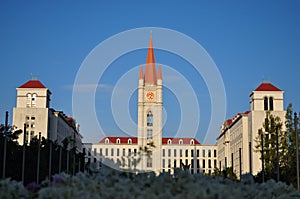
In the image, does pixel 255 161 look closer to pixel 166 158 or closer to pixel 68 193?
pixel 166 158

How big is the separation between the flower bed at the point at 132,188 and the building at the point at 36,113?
254 feet

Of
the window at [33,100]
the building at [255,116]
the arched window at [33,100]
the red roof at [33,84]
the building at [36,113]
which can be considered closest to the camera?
the building at [36,113]

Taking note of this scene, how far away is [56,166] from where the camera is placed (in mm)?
45406

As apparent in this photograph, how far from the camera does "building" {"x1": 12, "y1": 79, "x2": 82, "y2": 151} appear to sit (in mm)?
86812

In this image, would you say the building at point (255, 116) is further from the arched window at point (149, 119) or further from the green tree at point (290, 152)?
the arched window at point (149, 119)

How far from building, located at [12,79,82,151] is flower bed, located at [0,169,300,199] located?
7730 cm

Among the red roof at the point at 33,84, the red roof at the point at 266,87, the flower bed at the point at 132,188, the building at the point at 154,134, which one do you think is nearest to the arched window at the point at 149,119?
the building at the point at 154,134

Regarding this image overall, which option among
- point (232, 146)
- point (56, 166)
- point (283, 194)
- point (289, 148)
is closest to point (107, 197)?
point (283, 194)

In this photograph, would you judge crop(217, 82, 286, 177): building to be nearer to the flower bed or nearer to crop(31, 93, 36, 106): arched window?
crop(31, 93, 36, 106): arched window

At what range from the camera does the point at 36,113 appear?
286 feet

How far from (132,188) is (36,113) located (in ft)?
267

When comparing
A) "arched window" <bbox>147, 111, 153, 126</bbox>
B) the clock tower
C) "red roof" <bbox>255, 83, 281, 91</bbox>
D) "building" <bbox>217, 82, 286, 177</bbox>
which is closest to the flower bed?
"building" <bbox>217, 82, 286, 177</bbox>

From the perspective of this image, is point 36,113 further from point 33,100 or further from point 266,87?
point 266,87

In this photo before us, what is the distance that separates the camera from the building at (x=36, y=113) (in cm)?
8681
